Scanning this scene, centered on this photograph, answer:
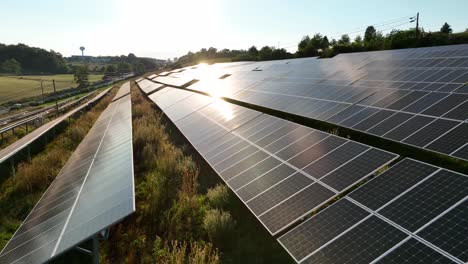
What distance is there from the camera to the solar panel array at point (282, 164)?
299 inches

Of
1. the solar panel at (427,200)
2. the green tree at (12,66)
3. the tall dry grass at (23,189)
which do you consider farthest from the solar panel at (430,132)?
the green tree at (12,66)

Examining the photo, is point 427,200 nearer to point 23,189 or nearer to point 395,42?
point 23,189

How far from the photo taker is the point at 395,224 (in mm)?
6000

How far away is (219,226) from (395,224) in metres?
4.68

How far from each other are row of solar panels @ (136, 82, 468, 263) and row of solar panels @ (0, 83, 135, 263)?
10.2 feet

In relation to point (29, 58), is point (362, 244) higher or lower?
lower

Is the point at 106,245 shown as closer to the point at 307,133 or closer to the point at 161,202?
the point at 161,202

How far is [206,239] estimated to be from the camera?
9266 millimetres

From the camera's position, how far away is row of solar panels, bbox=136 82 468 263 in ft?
18.1

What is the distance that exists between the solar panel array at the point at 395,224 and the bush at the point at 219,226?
288 cm

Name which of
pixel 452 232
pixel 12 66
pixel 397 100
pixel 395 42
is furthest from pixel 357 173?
pixel 12 66

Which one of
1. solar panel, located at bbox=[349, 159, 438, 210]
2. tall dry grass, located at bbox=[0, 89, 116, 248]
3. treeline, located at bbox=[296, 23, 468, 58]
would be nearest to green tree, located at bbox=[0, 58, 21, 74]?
treeline, located at bbox=[296, 23, 468, 58]

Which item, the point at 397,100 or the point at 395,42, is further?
the point at 395,42

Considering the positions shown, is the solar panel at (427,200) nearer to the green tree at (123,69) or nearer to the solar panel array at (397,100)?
the solar panel array at (397,100)
